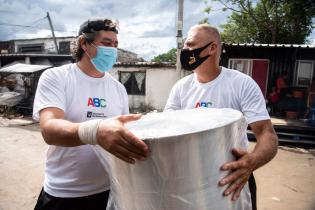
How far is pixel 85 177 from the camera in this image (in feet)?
5.71

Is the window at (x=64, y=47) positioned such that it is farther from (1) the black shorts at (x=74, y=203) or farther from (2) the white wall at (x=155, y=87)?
(1) the black shorts at (x=74, y=203)

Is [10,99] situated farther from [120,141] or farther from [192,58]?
[120,141]

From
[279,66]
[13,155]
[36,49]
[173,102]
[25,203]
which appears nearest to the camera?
[173,102]

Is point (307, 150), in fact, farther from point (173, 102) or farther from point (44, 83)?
point (44, 83)

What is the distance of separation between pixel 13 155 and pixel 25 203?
9.63 ft

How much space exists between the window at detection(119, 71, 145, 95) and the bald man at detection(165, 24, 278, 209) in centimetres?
1227

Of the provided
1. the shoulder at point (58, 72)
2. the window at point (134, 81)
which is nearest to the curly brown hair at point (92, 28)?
the shoulder at point (58, 72)

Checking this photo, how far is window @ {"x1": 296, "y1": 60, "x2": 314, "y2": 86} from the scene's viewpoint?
11984mm

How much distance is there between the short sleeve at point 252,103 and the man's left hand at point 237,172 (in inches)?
21.0

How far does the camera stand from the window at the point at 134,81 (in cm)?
1455

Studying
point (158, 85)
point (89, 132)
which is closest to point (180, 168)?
point (89, 132)

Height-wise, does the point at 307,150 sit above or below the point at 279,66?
below

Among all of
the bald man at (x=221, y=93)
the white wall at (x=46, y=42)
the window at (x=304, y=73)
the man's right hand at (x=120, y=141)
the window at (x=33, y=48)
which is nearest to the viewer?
the man's right hand at (x=120, y=141)

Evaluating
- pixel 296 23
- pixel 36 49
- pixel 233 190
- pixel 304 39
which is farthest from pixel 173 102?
pixel 36 49
